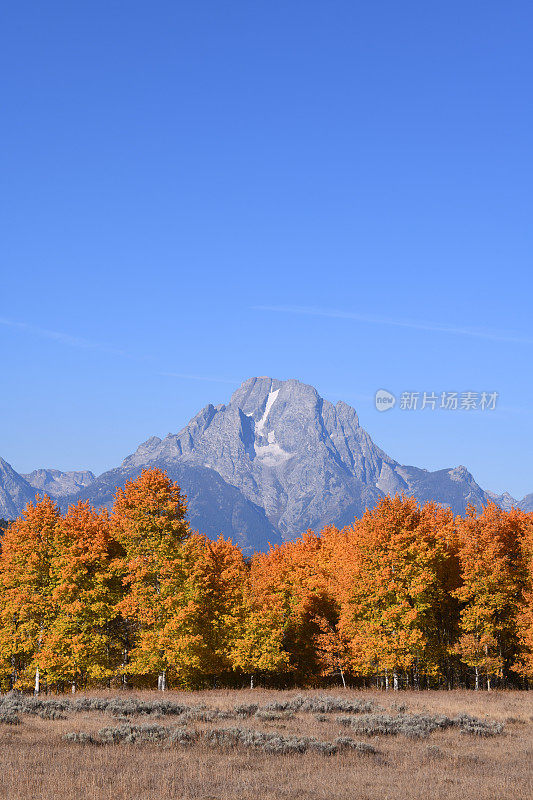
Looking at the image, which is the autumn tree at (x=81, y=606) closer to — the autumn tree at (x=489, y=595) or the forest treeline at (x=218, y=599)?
the forest treeline at (x=218, y=599)

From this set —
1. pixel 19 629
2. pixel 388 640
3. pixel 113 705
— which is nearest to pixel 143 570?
pixel 19 629

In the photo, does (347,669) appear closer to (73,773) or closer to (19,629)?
(19,629)

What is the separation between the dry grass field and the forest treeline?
10.3m

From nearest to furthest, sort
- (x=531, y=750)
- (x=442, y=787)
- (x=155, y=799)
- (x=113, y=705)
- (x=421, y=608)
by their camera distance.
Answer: (x=155, y=799) → (x=442, y=787) → (x=531, y=750) → (x=113, y=705) → (x=421, y=608)

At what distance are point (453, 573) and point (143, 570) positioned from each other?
25.6m

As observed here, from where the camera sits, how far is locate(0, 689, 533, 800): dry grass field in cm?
1822

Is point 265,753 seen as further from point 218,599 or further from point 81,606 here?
point 218,599

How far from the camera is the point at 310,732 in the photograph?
91.8ft

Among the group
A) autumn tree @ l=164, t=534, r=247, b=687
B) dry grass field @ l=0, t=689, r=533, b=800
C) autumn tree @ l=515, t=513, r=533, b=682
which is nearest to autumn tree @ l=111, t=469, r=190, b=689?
autumn tree @ l=164, t=534, r=247, b=687

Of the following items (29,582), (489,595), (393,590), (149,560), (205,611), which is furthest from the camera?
(205,611)

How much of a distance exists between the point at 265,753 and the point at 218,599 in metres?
31.4

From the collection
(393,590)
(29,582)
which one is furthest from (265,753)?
(29,582)

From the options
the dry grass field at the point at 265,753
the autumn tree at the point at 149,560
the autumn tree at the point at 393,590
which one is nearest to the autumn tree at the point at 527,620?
the autumn tree at the point at 393,590

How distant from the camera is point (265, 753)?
2331 cm
